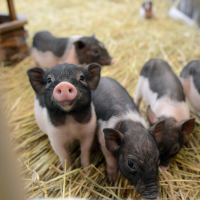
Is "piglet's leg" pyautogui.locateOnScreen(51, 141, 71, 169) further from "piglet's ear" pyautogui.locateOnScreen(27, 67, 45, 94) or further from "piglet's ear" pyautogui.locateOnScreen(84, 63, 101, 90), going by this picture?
"piglet's ear" pyautogui.locateOnScreen(84, 63, 101, 90)

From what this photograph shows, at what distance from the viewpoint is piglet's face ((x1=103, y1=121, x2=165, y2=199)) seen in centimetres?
225

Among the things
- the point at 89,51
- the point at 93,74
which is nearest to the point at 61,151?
the point at 93,74

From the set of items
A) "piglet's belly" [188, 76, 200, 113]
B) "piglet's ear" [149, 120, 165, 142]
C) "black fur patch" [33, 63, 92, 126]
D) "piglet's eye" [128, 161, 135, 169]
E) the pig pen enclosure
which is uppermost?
"black fur patch" [33, 63, 92, 126]

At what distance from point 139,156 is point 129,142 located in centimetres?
19

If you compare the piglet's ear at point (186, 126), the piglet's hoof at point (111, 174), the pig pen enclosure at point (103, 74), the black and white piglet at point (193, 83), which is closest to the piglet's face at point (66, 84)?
the pig pen enclosure at point (103, 74)

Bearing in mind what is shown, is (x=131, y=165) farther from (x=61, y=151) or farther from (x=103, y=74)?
(x=103, y=74)

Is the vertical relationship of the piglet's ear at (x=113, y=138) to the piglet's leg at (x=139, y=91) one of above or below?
above

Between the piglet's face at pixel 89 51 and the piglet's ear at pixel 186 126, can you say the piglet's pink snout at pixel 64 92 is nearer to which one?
the piglet's ear at pixel 186 126

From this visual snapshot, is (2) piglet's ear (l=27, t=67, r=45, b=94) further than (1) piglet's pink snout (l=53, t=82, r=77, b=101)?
Yes

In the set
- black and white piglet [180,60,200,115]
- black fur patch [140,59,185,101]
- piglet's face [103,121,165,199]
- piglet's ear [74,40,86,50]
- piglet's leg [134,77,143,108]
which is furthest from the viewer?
piglet's ear [74,40,86,50]

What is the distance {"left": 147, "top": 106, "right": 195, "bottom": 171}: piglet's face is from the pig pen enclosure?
18 centimetres

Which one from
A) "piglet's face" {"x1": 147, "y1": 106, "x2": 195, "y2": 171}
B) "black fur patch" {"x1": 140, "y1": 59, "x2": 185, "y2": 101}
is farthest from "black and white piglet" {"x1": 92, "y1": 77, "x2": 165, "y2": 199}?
"black fur patch" {"x1": 140, "y1": 59, "x2": 185, "y2": 101}

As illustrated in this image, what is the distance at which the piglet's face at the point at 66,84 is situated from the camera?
214cm

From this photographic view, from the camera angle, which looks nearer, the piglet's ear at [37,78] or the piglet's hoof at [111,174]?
the piglet's ear at [37,78]
